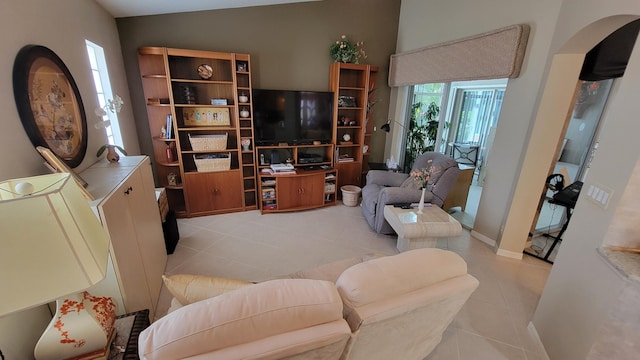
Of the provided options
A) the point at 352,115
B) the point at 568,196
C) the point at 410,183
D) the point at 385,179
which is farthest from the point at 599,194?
the point at 352,115

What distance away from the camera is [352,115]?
4.23m

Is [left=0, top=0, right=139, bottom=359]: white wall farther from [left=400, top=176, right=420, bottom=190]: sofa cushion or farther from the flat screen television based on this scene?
[left=400, top=176, right=420, bottom=190]: sofa cushion

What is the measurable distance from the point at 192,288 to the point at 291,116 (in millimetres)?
2868

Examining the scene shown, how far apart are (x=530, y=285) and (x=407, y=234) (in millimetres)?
1291

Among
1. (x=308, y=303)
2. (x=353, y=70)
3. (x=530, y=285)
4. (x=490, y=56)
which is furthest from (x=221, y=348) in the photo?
(x=353, y=70)

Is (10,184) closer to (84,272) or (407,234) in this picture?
(84,272)

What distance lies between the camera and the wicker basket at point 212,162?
3386 mm

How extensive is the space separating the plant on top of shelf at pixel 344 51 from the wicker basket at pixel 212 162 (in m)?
2.06

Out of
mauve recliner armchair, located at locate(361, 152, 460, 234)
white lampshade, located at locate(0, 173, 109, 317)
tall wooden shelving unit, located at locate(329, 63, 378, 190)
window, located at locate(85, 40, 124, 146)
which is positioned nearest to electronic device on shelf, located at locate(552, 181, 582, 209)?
mauve recliner armchair, located at locate(361, 152, 460, 234)

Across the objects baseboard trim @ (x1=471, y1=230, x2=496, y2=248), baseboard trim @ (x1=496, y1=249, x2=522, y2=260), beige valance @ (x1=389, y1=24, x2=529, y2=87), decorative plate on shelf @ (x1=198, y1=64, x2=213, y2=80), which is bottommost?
baseboard trim @ (x1=496, y1=249, x2=522, y2=260)

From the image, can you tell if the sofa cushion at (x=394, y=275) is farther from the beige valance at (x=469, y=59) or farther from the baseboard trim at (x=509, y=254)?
the beige valance at (x=469, y=59)

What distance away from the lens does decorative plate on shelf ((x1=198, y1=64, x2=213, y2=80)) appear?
127 inches

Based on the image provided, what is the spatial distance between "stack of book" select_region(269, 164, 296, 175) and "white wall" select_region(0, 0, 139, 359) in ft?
6.14

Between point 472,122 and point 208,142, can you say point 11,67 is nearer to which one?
point 208,142
